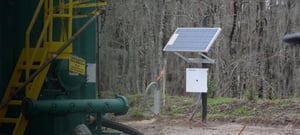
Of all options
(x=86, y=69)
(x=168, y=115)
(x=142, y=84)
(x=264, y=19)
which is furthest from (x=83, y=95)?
(x=264, y=19)

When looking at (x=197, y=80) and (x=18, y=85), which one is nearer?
(x=18, y=85)

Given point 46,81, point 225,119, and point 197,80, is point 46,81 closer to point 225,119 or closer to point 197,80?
point 197,80

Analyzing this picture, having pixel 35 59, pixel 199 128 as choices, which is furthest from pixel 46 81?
pixel 199 128

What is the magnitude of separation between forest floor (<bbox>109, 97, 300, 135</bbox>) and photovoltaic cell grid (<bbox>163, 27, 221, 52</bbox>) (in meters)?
1.63

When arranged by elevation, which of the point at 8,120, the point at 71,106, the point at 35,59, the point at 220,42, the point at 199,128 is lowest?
the point at 199,128

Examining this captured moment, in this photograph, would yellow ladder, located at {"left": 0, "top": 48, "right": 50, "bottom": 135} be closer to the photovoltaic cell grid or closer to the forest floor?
the forest floor

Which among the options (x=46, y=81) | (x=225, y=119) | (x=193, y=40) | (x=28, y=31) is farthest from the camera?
(x=225, y=119)

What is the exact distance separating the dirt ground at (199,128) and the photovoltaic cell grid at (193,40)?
1.61 m

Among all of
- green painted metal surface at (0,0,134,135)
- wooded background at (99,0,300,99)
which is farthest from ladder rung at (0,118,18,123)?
wooded background at (99,0,300,99)

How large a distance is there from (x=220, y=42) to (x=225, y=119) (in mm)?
11051

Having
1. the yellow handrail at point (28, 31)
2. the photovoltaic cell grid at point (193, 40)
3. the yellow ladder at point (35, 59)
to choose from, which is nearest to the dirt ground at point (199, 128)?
the photovoltaic cell grid at point (193, 40)

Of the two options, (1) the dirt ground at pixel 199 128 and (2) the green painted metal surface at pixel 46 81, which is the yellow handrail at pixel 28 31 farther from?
(1) the dirt ground at pixel 199 128

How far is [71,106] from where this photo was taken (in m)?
5.68

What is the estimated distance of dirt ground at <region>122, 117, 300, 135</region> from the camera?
11.2 m
